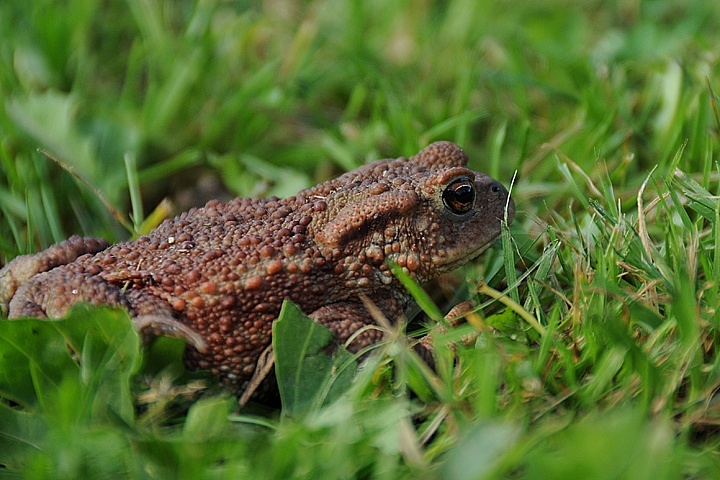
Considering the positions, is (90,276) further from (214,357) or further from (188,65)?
(188,65)

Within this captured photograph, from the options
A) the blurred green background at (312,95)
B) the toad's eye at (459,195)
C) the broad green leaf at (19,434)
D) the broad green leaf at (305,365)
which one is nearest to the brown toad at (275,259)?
the toad's eye at (459,195)

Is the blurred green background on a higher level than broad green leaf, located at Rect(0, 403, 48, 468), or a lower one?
higher

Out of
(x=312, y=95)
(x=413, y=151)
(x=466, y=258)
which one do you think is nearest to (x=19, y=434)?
(x=466, y=258)

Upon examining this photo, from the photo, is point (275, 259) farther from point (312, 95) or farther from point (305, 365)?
point (312, 95)

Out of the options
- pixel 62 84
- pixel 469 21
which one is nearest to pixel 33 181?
pixel 62 84

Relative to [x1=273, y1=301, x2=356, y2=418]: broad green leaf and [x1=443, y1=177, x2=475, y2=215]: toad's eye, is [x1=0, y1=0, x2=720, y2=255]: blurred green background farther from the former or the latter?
[x1=273, y1=301, x2=356, y2=418]: broad green leaf

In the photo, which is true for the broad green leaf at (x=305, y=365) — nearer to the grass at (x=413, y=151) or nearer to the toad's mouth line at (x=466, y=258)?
the grass at (x=413, y=151)

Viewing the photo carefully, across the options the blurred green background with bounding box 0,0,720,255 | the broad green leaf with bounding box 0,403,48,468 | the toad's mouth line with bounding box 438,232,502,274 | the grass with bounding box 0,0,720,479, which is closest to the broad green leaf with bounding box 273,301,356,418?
the grass with bounding box 0,0,720,479
